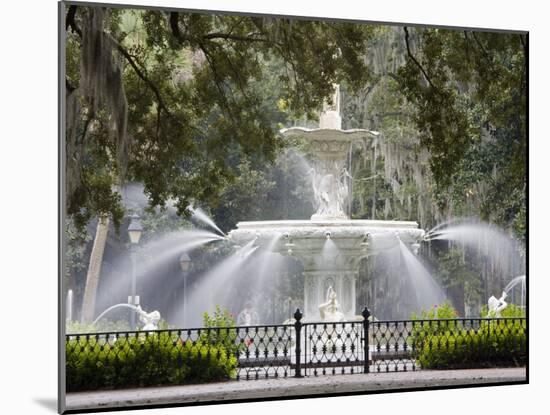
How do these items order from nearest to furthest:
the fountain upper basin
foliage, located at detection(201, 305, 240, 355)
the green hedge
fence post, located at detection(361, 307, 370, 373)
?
1. the green hedge
2. foliage, located at detection(201, 305, 240, 355)
3. fence post, located at detection(361, 307, 370, 373)
4. the fountain upper basin

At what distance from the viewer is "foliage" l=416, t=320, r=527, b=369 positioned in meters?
12.1

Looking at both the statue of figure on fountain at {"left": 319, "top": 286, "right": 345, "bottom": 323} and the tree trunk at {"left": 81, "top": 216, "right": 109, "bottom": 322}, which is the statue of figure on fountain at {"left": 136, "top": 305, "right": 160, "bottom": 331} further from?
the statue of figure on fountain at {"left": 319, "top": 286, "right": 345, "bottom": 323}

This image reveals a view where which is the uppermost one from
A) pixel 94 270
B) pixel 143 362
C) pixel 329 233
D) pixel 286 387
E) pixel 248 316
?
pixel 329 233

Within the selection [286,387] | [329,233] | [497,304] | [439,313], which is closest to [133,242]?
[286,387]

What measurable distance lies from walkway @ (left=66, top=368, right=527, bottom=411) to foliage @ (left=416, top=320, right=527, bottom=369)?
107mm

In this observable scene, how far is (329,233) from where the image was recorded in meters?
12.2

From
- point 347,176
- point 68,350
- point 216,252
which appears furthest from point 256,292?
point 68,350

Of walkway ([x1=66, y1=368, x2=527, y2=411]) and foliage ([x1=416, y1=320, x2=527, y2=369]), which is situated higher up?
foliage ([x1=416, y1=320, x2=527, y2=369])

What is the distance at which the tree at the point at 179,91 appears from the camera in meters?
10.5

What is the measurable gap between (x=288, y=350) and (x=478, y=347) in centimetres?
216

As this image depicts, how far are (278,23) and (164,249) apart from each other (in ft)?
8.28

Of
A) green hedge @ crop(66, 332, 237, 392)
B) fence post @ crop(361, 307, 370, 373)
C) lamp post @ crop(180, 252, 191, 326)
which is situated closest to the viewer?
green hedge @ crop(66, 332, 237, 392)

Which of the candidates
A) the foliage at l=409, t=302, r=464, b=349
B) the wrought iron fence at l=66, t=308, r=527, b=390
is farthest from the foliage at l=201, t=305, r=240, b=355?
the foliage at l=409, t=302, r=464, b=349

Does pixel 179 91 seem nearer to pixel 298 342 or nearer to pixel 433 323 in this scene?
pixel 298 342
